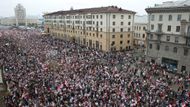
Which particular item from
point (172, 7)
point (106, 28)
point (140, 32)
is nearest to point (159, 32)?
point (172, 7)

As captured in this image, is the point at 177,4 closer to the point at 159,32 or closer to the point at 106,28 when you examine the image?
the point at 159,32

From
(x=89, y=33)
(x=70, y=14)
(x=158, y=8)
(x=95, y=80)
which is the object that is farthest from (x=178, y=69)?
(x=70, y=14)

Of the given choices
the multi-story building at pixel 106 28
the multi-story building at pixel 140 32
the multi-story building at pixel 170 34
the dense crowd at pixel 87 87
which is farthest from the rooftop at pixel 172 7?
the multi-story building at pixel 140 32

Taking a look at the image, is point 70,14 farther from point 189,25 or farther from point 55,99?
point 55,99

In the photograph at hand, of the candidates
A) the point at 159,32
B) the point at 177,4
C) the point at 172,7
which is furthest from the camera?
the point at 159,32

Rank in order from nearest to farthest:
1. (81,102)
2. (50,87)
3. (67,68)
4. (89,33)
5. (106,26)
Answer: (81,102) → (50,87) → (67,68) → (106,26) → (89,33)

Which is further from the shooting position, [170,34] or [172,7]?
[170,34]

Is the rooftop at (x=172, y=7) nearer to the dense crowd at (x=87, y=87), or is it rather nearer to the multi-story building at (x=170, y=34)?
the multi-story building at (x=170, y=34)

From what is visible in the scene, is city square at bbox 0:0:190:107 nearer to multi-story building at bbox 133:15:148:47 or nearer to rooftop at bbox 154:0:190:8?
rooftop at bbox 154:0:190:8
